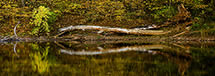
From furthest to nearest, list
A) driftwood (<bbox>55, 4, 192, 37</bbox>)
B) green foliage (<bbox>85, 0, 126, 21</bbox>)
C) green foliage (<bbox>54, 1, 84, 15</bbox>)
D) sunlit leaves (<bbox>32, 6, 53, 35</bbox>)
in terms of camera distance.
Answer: green foliage (<bbox>54, 1, 84, 15</bbox>) < green foliage (<bbox>85, 0, 126, 21</bbox>) < sunlit leaves (<bbox>32, 6, 53, 35</bbox>) < driftwood (<bbox>55, 4, 192, 37</bbox>)

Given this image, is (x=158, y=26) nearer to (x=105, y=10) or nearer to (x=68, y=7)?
(x=105, y=10)

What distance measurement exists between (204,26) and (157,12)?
4.60 meters

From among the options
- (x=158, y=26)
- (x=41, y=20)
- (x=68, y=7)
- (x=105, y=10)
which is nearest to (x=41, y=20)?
(x=41, y=20)

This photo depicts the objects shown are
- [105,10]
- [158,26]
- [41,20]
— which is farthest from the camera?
[105,10]

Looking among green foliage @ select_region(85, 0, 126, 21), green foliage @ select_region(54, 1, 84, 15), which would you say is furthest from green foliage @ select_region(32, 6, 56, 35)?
green foliage @ select_region(85, 0, 126, 21)

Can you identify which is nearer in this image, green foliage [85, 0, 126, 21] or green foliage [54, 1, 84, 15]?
green foliage [85, 0, 126, 21]

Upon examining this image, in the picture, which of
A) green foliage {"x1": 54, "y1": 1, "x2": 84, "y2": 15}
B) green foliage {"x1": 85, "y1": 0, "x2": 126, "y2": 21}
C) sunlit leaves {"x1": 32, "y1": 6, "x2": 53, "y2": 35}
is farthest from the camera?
green foliage {"x1": 54, "y1": 1, "x2": 84, "y2": 15}

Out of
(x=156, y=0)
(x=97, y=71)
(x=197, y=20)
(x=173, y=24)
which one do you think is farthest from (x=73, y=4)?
(x=97, y=71)

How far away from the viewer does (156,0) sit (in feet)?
61.8

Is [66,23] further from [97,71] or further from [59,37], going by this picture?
[97,71]

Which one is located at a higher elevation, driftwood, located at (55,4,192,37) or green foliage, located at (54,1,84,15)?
green foliage, located at (54,1,84,15)

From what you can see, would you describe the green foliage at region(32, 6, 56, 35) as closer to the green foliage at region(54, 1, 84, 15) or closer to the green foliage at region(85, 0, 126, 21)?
the green foliage at region(54, 1, 84, 15)

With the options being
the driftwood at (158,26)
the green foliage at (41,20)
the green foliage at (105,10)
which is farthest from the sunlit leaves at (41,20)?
the green foliage at (105,10)


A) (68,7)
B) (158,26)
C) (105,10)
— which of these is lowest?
(158,26)
